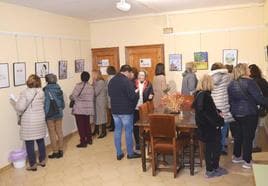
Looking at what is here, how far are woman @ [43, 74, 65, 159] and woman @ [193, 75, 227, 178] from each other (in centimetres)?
222

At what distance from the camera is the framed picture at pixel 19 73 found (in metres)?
4.89

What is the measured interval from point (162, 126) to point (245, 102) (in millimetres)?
1119

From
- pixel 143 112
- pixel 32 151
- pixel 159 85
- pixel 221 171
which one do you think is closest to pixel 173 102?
pixel 143 112

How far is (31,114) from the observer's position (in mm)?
4414

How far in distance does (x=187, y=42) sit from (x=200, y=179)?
3.44 m

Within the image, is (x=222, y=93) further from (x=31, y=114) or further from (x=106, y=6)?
(x=31, y=114)

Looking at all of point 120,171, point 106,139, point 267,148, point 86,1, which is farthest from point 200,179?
point 86,1

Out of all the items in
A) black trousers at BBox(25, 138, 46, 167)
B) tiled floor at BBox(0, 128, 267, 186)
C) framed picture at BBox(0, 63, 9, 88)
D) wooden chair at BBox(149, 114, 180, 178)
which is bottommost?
tiled floor at BBox(0, 128, 267, 186)

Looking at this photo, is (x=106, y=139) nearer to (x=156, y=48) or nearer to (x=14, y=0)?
(x=156, y=48)

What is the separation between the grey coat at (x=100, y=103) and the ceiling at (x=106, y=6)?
1.40 meters

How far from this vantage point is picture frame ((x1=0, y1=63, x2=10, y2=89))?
4.61 m

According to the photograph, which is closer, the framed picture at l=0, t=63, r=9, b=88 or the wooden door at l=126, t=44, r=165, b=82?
the framed picture at l=0, t=63, r=9, b=88

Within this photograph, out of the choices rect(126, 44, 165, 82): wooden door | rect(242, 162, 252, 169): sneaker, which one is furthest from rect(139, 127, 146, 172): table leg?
rect(126, 44, 165, 82): wooden door

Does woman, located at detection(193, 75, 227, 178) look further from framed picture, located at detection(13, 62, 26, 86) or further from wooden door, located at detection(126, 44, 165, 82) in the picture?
wooden door, located at detection(126, 44, 165, 82)
